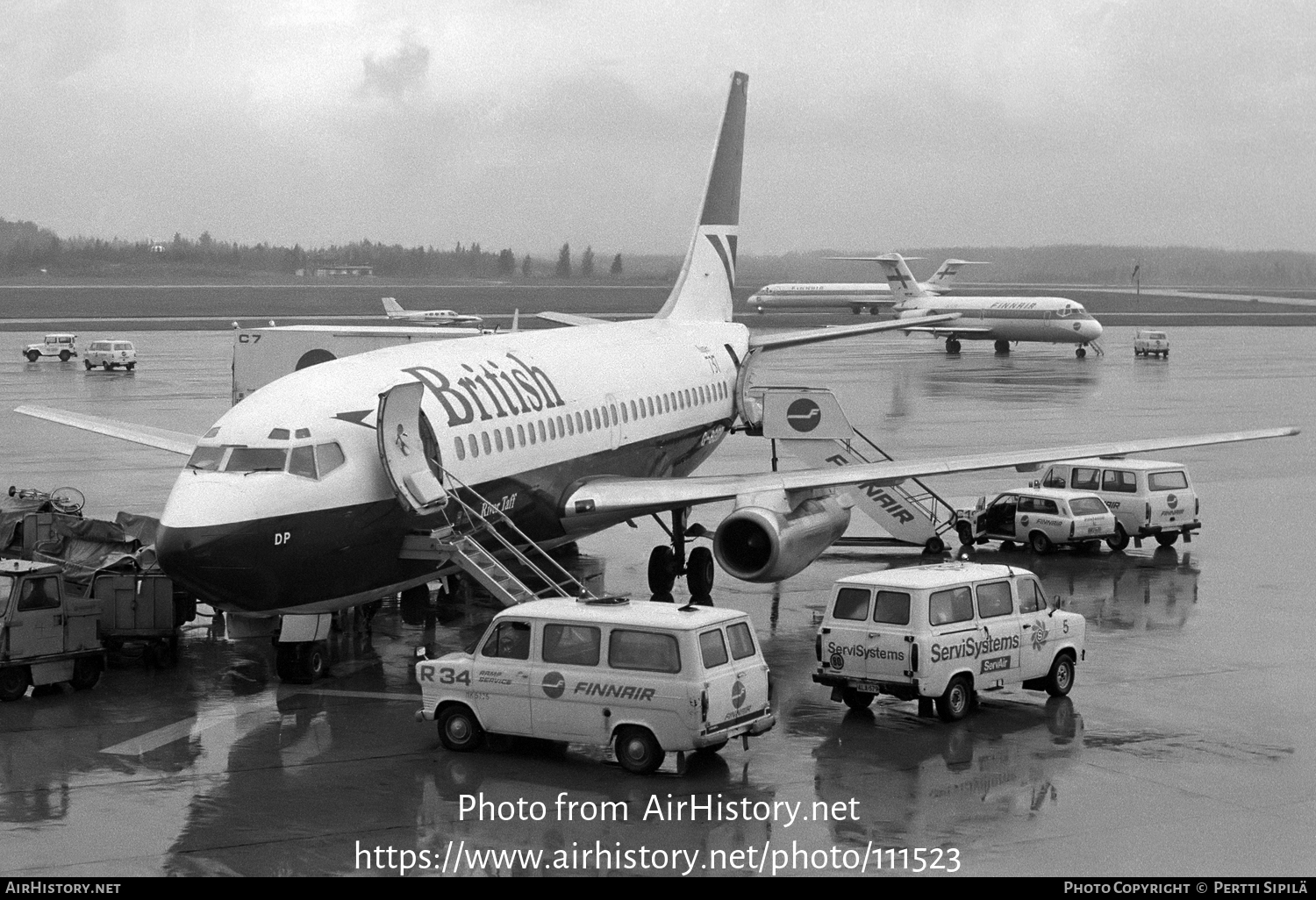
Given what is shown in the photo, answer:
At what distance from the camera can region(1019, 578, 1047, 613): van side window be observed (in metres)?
22.9

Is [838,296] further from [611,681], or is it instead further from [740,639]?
[611,681]

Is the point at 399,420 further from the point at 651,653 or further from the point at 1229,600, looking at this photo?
the point at 1229,600

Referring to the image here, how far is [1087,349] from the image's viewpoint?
110 m

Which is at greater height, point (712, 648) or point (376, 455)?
point (376, 455)

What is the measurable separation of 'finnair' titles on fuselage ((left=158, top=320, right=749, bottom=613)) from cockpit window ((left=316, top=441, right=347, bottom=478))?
20mm

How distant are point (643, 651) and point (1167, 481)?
21.3 metres

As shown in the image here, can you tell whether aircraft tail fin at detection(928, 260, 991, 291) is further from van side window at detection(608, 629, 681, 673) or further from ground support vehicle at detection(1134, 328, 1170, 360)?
van side window at detection(608, 629, 681, 673)

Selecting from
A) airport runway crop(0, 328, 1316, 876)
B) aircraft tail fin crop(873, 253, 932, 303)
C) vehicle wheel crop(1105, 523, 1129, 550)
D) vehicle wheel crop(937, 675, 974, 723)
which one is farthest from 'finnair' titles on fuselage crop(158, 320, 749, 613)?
aircraft tail fin crop(873, 253, 932, 303)

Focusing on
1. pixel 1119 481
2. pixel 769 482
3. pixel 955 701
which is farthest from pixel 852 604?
pixel 1119 481

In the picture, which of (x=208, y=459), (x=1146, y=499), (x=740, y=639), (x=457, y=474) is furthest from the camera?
(x=1146, y=499)

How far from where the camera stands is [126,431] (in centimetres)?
3247

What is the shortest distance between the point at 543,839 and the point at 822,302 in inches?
5403

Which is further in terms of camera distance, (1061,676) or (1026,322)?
(1026,322)
